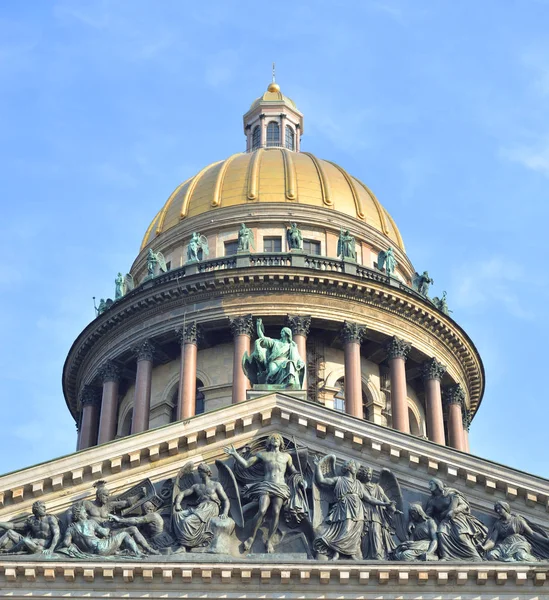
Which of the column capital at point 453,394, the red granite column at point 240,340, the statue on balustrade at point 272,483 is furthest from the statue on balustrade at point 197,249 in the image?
the statue on balustrade at point 272,483

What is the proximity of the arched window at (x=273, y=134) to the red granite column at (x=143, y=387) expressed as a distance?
15.5 metres

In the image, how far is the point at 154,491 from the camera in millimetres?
31672

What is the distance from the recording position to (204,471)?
105 ft

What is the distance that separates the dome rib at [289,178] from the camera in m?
58.2

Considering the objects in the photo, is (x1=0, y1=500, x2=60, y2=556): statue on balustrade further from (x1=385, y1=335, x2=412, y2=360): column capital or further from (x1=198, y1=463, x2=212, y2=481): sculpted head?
(x1=385, y1=335, x2=412, y2=360): column capital

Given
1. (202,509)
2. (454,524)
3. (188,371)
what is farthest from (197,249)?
(454,524)

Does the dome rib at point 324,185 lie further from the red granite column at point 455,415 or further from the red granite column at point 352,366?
the red granite column at point 455,415

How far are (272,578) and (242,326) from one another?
2358cm

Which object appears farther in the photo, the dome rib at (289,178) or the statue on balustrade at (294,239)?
the dome rib at (289,178)

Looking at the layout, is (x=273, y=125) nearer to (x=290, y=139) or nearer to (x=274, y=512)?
(x=290, y=139)

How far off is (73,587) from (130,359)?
26271 mm

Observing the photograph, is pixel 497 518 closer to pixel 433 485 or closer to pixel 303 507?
pixel 433 485

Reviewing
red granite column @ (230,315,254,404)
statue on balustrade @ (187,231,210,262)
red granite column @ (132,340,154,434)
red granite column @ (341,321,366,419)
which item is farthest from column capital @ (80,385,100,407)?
red granite column @ (341,321,366,419)

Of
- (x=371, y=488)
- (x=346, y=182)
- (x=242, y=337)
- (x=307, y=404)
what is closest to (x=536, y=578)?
(x=371, y=488)
